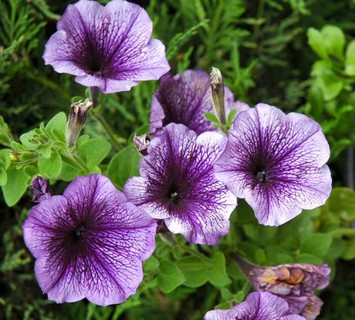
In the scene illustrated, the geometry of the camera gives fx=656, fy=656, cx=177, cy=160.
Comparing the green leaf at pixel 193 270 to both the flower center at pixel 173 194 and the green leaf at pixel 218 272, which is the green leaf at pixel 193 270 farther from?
the flower center at pixel 173 194

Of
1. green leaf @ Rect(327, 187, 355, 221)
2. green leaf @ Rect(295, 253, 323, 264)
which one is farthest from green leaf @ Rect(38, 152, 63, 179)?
green leaf @ Rect(327, 187, 355, 221)

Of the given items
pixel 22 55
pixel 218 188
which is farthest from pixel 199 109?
pixel 22 55

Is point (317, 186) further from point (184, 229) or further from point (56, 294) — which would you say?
→ point (56, 294)

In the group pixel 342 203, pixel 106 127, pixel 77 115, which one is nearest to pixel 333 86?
pixel 342 203

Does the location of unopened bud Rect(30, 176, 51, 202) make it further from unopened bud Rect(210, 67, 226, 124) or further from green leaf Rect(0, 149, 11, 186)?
unopened bud Rect(210, 67, 226, 124)

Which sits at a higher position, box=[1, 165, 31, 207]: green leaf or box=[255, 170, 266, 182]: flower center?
box=[255, 170, 266, 182]: flower center

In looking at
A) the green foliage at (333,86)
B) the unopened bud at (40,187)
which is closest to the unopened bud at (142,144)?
the unopened bud at (40,187)
